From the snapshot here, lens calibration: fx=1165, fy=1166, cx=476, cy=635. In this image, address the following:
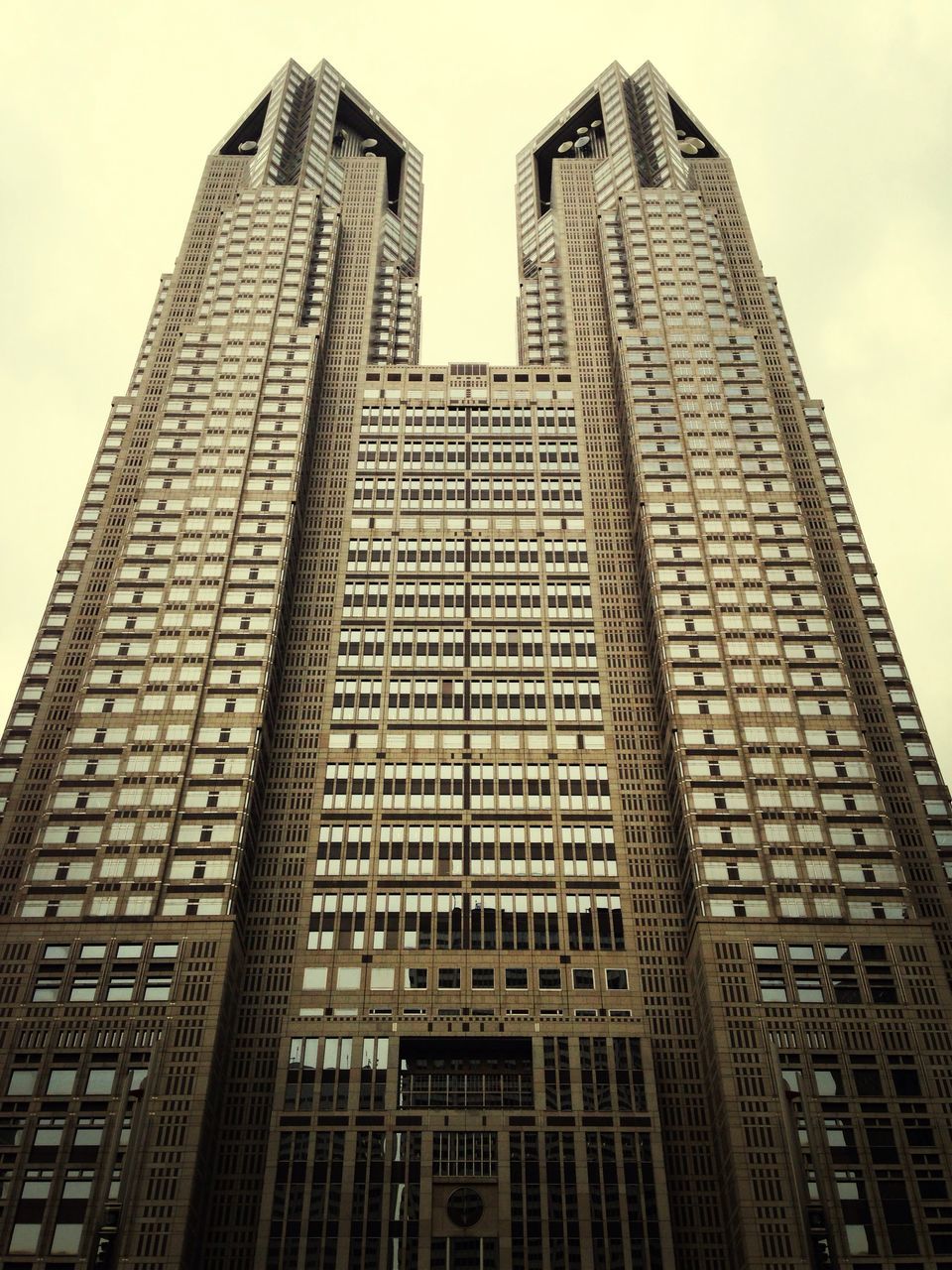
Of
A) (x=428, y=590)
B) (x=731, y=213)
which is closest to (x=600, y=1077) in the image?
Result: (x=428, y=590)

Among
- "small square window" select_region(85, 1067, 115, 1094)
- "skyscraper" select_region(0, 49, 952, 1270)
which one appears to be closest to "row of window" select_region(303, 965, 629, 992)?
"skyscraper" select_region(0, 49, 952, 1270)

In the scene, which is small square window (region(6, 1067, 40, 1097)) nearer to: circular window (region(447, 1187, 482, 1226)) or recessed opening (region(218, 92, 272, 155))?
circular window (region(447, 1187, 482, 1226))

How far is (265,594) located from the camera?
120375 millimetres

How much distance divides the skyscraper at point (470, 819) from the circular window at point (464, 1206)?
0.20m

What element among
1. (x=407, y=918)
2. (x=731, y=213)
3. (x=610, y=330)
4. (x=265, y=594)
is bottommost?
(x=407, y=918)

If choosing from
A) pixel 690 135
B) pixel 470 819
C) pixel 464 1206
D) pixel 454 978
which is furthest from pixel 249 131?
pixel 464 1206

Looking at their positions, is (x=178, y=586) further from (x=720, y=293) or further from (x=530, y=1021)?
(x=720, y=293)

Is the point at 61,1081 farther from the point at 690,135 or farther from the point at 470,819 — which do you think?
the point at 690,135

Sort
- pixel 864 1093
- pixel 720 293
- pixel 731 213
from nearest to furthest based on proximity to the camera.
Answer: pixel 864 1093, pixel 720 293, pixel 731 213

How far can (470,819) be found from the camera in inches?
4279

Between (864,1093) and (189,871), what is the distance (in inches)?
2189

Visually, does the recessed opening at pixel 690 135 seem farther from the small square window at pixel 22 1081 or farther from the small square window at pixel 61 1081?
the small square window at pixel 22 1081

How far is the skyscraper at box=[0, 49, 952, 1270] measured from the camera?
3263 inches

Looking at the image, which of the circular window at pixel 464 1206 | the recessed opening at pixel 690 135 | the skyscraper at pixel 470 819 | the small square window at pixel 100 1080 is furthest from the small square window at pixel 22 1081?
the recessed opening at pixel 690 135
